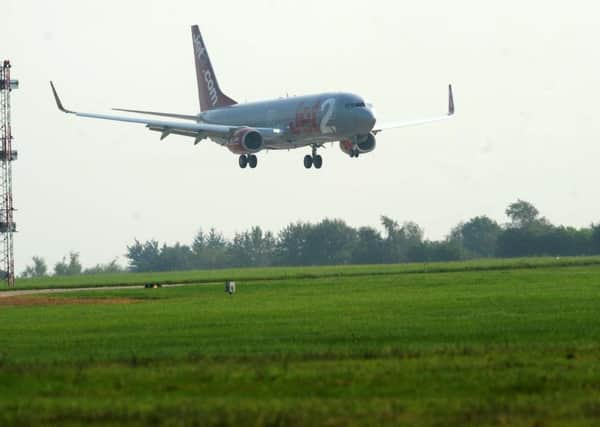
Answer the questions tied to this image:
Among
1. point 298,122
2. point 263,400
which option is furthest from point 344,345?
point 298,122

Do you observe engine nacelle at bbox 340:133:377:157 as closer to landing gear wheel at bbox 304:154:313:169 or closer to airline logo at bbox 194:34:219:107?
landing gear wheel at bbox 304:154:313:169

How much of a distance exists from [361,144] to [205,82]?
79.6 feet

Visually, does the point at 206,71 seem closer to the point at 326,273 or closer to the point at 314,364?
the point at 326,273

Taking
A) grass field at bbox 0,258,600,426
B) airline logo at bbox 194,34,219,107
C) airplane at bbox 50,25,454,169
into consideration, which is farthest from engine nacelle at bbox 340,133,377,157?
grass field at bbox 0,258,600,426

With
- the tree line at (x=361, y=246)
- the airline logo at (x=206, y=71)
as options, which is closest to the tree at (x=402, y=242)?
the tree line at (x=361, y=246)

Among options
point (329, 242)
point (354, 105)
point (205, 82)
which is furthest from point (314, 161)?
point (329, 242)

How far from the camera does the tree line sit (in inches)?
5723

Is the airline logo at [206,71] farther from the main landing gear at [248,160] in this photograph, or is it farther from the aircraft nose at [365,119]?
the aircraft nose at [365,119]

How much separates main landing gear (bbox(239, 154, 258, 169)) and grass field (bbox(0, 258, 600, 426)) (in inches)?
1628

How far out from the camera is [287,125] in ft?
302

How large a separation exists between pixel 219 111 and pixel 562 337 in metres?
72.2

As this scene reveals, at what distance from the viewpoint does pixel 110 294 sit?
73.8m

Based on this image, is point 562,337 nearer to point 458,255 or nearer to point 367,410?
point 367,410

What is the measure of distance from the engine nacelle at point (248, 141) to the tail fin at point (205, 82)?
47.4ft
